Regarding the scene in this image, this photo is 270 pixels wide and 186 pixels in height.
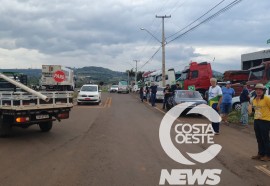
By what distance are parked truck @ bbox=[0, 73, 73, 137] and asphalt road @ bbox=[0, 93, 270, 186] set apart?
57 centimetres

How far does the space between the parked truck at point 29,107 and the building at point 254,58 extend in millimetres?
33241

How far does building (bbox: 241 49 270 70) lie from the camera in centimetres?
4242

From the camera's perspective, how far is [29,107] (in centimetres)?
1064

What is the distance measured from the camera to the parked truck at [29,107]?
34.4 feet

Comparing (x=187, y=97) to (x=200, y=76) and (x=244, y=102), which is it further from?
(x=200, y=76)

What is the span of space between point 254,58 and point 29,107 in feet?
131

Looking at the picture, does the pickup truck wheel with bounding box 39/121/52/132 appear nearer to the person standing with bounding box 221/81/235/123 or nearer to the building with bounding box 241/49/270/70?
the person standing with bounding box 221/81/235/123

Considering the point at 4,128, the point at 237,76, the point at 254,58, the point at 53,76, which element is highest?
the point at 254,58

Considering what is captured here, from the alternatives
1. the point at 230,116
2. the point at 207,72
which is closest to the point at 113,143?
the point at 230,116

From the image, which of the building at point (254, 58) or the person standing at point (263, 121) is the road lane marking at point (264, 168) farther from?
the building at point (254, 58)

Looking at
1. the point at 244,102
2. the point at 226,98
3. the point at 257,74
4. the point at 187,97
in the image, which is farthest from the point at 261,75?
the point at 187,97

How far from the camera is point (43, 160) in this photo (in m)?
8.16

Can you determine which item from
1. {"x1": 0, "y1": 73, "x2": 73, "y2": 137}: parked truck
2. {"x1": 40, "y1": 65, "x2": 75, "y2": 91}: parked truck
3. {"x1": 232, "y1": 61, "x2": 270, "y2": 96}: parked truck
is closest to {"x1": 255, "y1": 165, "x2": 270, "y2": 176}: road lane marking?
{"x1": 0, "y1": 73, "x2": 73, "y2": 137}: parked truck

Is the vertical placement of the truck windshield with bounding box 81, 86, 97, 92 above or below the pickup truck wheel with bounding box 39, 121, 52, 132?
above
